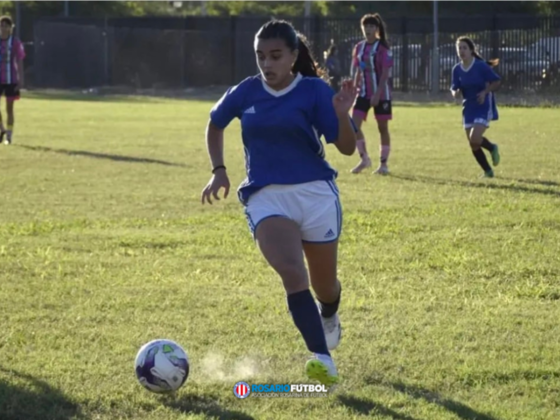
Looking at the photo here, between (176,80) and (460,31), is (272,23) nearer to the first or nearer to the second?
(460,31)

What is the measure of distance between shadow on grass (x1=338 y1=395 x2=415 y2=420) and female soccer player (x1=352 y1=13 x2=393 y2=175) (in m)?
9.50

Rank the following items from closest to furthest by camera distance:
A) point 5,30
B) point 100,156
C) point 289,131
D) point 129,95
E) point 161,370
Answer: point 161,370 → point 289,131 → point 100,156 → point 5,30 → point 129,95

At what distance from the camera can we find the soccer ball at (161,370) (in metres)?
5.02

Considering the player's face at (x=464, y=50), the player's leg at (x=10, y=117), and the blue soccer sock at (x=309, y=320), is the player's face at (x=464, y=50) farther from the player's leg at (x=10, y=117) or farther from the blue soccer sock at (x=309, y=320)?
the blue soccer sock at (x=309, y=320)

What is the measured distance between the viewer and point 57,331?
632 centimetres

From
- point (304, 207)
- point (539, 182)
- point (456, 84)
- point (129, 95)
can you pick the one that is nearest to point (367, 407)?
point (304, 207)

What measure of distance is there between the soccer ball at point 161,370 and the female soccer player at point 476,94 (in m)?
9.15

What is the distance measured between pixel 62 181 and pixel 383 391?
9262mm

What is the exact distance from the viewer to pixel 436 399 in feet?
16.5

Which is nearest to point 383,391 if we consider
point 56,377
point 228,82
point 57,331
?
point 56,377

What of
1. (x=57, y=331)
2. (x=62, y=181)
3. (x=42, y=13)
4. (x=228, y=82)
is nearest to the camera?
(x=57, y=331)

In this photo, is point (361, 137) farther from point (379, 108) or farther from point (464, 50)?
point (464, 50)

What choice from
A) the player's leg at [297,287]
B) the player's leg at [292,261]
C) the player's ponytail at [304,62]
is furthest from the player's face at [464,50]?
the player's leg at [297,287]

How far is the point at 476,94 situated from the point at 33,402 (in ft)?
32.5
